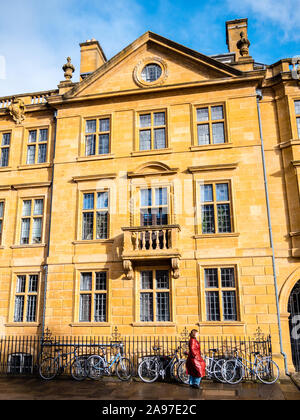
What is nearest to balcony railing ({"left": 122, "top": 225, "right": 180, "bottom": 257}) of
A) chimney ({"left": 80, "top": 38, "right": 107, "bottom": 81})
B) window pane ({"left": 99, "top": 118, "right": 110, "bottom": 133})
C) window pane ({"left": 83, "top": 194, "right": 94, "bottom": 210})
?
window pane ({"left": 83, "top": 194, "right": 94, "bottom": 210})

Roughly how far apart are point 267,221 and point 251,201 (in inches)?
42.1

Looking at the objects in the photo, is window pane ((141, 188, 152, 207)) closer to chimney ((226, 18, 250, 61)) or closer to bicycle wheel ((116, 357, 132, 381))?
bicycle wheel ((116, 357, 132, 381))

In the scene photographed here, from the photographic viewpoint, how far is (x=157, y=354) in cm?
1439

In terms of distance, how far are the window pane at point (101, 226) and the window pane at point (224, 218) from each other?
5095mm

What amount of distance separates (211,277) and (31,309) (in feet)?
27.1

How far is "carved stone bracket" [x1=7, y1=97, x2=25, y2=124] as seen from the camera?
19.1 meters

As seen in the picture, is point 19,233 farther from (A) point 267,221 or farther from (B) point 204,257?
(A) point 267,221

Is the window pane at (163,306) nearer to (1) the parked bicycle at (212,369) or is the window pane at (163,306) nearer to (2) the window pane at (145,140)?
(1) the parked bicycle at (212,369)

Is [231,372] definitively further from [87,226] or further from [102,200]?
[102,200]

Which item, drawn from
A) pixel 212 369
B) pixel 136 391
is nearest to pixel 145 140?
pixel 212 369

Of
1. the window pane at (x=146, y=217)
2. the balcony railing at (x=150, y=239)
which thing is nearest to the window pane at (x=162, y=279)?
the balcony railing at (x=150, y=239)

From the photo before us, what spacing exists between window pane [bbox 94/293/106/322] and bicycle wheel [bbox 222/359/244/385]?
5.40 meters

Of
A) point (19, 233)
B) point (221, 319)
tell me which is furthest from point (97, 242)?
point (221, 319)

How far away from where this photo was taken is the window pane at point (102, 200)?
55.6ft
